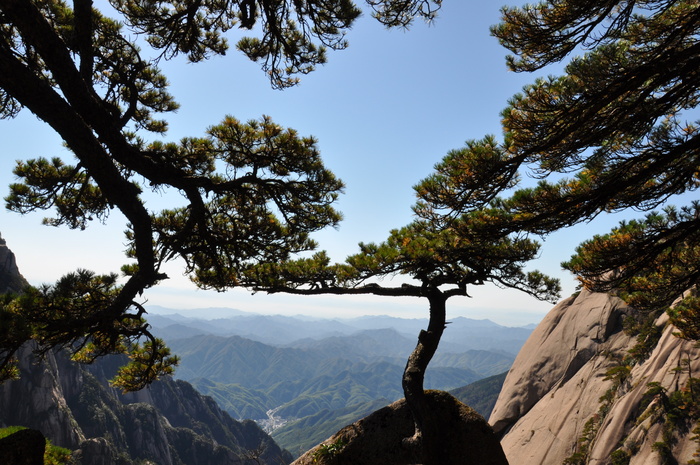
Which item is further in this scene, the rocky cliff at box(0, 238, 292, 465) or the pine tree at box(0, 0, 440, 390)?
the rocky cliff at box(0, 238, 292, 465)

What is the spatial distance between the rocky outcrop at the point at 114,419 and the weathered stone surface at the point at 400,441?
6.70 metres

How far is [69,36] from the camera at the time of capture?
20.6ft

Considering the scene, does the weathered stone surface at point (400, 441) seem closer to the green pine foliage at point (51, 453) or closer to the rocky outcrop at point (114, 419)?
the green pine foliage at point (51, 453)

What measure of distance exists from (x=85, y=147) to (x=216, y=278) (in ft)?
14.7

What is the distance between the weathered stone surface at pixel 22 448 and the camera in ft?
14.6

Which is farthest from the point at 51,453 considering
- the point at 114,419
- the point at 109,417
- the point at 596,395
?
the point at 114,419

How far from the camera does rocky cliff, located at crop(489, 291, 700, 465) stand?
43.9ft

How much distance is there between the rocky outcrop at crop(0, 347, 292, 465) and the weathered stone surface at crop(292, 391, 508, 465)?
670cm

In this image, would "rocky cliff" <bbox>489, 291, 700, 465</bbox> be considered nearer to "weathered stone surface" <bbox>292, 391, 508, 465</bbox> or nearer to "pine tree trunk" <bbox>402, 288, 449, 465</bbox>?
"weathered stone surface" <bbox>292, 391, 508, 465</bbox>

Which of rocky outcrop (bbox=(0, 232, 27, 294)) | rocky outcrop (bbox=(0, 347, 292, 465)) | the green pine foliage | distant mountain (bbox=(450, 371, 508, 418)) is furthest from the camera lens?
distant mountain (bbox=(450, 371, 508, 418))

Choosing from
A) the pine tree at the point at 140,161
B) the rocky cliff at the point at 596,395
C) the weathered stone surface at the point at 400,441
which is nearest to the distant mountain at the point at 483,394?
the rocky cliff at the point at 596,395

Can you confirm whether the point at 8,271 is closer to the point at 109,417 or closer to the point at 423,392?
the point at 109,417

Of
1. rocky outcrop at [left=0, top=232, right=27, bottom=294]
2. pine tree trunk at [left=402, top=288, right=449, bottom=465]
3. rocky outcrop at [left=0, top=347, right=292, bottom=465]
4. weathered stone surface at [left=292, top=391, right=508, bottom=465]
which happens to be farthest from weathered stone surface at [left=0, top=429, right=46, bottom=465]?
rocky outcrop at [left=0, top=232, right=27, bottom=294]

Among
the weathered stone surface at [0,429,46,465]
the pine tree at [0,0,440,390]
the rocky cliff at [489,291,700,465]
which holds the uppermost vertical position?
the pine tree at [0,0,440,390]
